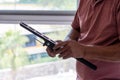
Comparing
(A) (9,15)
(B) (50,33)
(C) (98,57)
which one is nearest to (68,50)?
(C) (98,57)

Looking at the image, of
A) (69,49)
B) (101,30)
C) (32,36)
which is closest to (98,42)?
(101,30)

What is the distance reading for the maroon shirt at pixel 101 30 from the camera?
1004 millimetres

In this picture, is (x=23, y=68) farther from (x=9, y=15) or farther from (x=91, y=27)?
(x=91, y=27)

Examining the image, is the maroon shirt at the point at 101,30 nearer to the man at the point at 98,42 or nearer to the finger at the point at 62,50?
the man at the point at 98,42

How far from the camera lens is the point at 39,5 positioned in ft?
5.28

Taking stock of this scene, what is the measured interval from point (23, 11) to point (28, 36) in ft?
0.59

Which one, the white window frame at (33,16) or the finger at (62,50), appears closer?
the finger at (62,50)

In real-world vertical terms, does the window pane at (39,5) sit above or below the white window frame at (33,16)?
above

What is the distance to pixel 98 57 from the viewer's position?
0.99 metres

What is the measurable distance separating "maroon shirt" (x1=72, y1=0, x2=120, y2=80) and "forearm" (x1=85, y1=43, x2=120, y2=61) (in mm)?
67

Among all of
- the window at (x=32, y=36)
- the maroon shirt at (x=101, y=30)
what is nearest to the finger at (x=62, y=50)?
the maroon shirt at (x=101, y=30)

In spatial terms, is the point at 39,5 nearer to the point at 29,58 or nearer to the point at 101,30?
the point at 29,58

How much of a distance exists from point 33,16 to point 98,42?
26.3 inches

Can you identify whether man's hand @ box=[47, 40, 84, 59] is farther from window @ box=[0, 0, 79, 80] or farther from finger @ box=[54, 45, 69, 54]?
window @ box=[0, 0, 79, 80]
